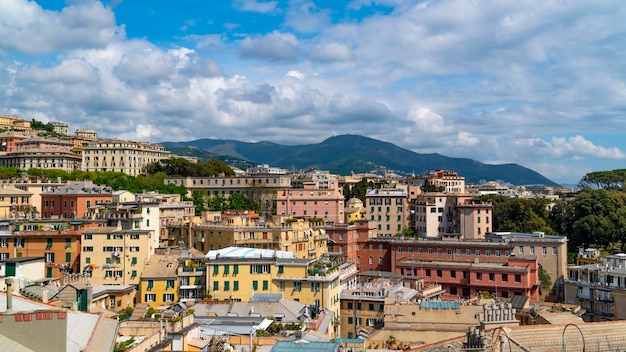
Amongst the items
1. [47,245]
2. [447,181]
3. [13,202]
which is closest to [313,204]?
[13,202]

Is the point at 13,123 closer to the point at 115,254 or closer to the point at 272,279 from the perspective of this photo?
the point at 115,254

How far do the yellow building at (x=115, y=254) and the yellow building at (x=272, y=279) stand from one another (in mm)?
7088

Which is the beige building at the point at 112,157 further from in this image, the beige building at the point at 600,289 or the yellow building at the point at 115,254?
the beige building at the point at 600,289

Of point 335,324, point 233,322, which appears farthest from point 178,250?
point 233,322

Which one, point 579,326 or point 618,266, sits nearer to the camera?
point 579,326

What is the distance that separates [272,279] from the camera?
4756 cm

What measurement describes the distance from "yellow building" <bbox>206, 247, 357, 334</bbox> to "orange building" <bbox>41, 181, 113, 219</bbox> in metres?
29.9

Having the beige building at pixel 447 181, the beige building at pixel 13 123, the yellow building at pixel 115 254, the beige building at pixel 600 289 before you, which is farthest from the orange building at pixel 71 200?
the beige building at pixel 13 123

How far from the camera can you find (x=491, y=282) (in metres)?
62.6

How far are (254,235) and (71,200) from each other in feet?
85.2

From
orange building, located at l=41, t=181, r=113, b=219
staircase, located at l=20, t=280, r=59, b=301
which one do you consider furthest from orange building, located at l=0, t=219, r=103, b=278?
staircase, located at l=20, t=280, r=59, b=301

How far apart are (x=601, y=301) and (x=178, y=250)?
3870cm

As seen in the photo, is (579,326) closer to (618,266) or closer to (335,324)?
(335,324)

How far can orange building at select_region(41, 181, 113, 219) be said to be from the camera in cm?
7269
